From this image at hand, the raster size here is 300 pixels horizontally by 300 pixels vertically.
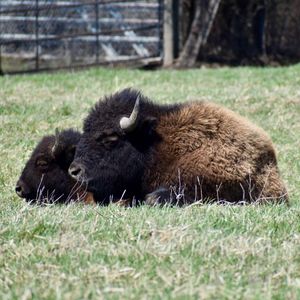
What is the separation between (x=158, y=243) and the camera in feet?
19.2

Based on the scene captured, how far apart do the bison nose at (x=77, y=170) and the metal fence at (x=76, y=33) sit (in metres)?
14.1

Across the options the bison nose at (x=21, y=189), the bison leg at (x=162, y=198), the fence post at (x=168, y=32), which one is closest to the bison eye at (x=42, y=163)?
the bison nose at (x=21, y=189)

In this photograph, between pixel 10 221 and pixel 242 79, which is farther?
pixel 242 79

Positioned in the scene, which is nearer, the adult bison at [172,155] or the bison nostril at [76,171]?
the adult bison at [172,155]

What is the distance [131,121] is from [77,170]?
2.31 feet

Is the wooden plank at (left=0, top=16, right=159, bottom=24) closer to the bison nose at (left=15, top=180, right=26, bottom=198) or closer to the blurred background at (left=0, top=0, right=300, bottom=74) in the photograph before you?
the blurred background at (left=0, top=0, right=300, bottom=74)

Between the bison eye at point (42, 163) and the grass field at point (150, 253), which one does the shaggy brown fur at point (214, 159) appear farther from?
the bison eye at point (42, 163)

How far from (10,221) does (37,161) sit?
11.5 feet

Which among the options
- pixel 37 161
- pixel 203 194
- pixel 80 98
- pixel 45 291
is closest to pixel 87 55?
pixel 80 98

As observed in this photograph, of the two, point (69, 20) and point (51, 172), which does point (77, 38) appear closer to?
point (69, 20)

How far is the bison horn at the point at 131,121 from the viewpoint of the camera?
8.84 m

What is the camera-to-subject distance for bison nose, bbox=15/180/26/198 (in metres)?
9.73

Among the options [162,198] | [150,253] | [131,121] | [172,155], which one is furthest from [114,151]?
[150,253]

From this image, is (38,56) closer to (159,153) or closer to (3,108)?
(3,108)
